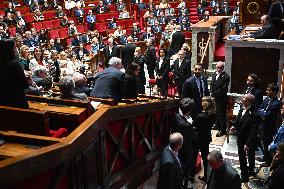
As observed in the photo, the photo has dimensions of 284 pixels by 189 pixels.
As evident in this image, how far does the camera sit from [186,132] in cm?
493

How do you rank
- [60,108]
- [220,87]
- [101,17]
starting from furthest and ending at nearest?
[101,17] → [220,87] → [60,108]

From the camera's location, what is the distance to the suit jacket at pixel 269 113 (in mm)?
5410

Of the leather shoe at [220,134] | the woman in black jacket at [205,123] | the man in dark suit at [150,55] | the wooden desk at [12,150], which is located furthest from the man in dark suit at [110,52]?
the wooden desk at [12,150]

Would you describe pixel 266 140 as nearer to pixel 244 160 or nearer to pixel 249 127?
pixel 244 160

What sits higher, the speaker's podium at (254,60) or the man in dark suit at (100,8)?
the man in dark suit at (100,8)

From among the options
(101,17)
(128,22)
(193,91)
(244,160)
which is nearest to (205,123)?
(244,160)

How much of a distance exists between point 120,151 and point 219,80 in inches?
134

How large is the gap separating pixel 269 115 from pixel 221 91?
4.54 feet

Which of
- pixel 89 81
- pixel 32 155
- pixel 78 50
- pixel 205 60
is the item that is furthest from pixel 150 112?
pixel 78 50

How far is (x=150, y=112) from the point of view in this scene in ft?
14.9

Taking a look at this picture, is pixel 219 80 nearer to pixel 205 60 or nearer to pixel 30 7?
pixel 205 60

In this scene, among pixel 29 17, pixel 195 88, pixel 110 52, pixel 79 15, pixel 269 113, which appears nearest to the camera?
pixel 269 113

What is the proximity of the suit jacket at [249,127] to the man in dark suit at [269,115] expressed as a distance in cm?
53

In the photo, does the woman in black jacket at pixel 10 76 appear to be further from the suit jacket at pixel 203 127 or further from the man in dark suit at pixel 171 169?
the suit jacket at pixel 203 127
